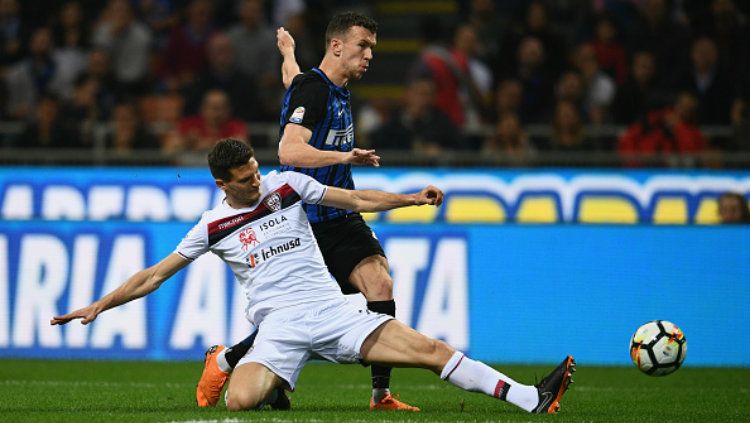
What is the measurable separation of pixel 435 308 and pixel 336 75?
3.76 meters

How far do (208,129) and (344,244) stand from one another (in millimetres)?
6803

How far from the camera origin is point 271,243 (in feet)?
24.2

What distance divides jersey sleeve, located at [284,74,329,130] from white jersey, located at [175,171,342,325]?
40 cm

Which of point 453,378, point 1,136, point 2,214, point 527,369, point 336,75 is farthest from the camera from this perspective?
point 1,136

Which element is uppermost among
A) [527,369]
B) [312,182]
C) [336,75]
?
[336,75]

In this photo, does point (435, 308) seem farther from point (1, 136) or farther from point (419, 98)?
point (1, 136)

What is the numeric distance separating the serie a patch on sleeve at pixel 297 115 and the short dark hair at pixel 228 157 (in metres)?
0.48

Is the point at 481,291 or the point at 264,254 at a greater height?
the point at 264,254

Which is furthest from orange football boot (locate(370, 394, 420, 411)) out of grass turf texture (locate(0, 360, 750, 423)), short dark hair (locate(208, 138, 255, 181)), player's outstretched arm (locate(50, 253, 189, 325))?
short dark hair (locate(208, 138, 255, 181))

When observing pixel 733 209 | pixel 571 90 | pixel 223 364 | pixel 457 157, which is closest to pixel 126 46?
pixel 457 157

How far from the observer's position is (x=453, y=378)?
23.0 feet

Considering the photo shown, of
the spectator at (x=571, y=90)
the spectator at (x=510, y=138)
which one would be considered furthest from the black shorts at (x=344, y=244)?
the spectator at (x=571, y=90)

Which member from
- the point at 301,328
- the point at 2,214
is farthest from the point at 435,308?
the point at 2,214

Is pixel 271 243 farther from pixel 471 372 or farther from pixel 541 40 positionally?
pixel 541 40
